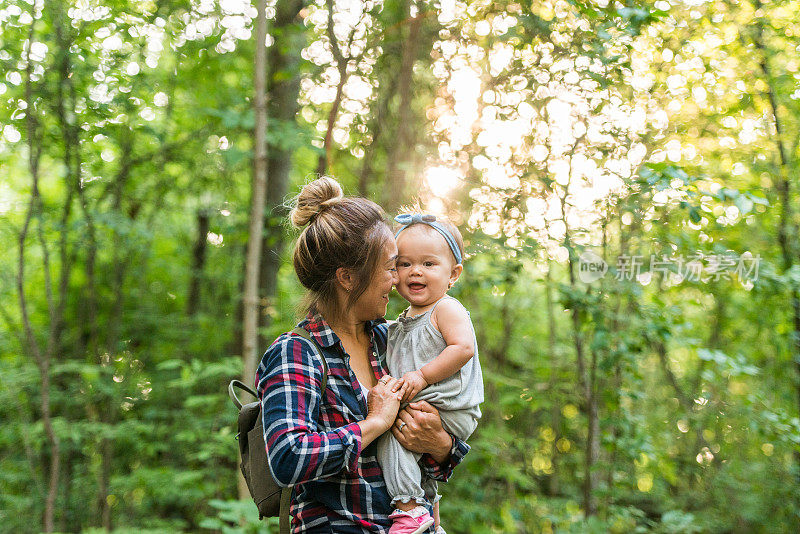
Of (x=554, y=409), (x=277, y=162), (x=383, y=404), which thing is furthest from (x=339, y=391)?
(x=554, y=409)

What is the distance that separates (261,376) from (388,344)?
0.49 metres

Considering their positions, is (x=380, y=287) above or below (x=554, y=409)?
above

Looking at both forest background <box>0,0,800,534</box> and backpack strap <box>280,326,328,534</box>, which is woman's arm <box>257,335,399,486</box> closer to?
backpack strap <box>280,326,328,534</box>

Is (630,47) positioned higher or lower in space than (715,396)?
higher

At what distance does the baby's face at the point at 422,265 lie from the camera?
6.41 feet

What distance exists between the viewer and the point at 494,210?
11.4 feet

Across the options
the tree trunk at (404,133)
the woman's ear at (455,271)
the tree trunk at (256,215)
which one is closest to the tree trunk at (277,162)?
the tree trunk at (404,133)

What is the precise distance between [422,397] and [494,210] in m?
1.86

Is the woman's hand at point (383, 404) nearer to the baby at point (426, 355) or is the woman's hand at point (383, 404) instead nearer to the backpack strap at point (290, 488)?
the baby at point (426, 355)

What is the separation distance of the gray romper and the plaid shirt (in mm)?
45

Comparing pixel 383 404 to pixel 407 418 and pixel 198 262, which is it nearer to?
pixel 407 418

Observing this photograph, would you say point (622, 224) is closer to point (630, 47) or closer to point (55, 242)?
point (630, 47)

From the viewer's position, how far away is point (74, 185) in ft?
15.4

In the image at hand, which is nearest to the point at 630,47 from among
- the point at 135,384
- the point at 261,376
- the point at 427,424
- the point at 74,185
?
the point at 427,424
